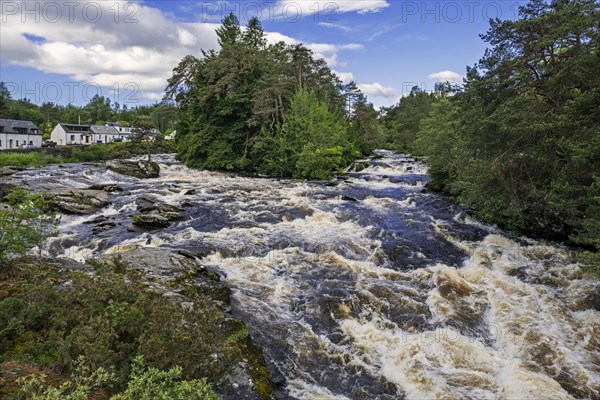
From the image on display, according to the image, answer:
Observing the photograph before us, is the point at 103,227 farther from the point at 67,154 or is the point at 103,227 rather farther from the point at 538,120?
the point at 67,154

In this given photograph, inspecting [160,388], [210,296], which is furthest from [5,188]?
[160,388]

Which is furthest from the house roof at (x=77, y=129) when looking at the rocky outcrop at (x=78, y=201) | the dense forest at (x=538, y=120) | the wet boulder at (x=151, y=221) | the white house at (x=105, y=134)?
the dense forest at (x=538, y=120)

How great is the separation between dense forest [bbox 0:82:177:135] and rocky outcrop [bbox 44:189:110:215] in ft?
76.8

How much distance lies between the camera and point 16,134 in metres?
62.4

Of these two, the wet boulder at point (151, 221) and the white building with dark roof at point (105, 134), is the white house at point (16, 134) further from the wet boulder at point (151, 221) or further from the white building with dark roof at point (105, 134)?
the wet boulder at point (151, 221)

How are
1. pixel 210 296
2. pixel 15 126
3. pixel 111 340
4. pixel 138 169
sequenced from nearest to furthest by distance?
pixel 111 340 → pixel 210 296 → pixel 138 169 → pixel 15 126

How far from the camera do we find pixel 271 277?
34.4ft

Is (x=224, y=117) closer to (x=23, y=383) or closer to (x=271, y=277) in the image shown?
(x=271, y=277)

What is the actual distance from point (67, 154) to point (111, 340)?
1996 inches

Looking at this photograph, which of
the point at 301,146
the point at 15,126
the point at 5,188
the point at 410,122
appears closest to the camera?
the point at 5,188

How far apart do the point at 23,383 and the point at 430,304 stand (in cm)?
831

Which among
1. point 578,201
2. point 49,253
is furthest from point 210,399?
point 578,201

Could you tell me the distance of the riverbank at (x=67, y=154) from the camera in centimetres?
3681

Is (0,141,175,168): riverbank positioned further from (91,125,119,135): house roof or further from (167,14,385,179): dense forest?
(91,125,119,135): house roof
